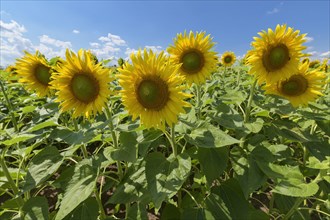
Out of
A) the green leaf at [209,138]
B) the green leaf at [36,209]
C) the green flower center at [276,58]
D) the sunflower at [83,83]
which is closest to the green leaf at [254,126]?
the green leaf at [209,138]

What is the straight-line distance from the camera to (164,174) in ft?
6.48

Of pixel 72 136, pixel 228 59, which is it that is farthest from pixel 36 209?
pixel 228 59

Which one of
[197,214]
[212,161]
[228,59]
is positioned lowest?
[197,214]

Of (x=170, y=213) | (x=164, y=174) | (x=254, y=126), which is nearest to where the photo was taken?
(x=164, y=174)

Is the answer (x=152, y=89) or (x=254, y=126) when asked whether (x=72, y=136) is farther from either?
(x=254, y=126)

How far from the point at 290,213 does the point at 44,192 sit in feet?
12.8

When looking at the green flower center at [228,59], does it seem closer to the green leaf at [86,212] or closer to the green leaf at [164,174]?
the green leaf at [164,174]

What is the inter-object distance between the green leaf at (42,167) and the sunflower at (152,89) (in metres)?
0.84

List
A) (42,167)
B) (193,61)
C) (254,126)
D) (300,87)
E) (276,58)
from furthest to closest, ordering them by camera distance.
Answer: (193,61) < (300,87) < (276,58) < (254,126) < (42,167)

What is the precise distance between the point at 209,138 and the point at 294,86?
1.94 m

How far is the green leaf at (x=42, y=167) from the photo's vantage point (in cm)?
211

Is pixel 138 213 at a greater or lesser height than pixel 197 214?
lesser

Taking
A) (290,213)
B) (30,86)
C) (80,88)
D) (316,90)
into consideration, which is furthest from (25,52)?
(316,90)

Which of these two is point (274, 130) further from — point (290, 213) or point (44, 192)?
point (44, 192)
